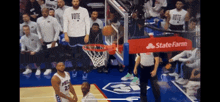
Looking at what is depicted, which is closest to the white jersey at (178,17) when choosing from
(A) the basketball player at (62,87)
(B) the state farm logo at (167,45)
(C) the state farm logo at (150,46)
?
(B) the state farm logo at (167,45)

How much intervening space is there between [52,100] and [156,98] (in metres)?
2.02

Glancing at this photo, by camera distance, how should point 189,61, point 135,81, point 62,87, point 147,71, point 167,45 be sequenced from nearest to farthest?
point 62,87
point 167,45
point 147,71
point 189,61
point 135,81

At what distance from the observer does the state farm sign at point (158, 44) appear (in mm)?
6910

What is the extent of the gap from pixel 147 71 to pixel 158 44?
2.00ft

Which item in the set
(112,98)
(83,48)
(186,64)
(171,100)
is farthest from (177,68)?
(83,48)

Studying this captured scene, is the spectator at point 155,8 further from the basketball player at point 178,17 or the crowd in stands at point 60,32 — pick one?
the basketball player at point 178,17

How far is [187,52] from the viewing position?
8078mm

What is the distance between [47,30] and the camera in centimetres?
796

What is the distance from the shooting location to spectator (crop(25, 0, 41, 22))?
7.98 metres

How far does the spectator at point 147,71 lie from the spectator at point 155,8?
5.02 ft

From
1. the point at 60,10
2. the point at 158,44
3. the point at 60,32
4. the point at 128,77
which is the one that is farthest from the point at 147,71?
the point at 60,10

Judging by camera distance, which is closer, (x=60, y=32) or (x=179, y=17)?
(x=60, y=32)

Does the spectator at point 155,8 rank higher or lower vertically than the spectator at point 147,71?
higher

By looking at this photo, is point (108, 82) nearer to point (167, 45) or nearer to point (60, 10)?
point (167, 45)
